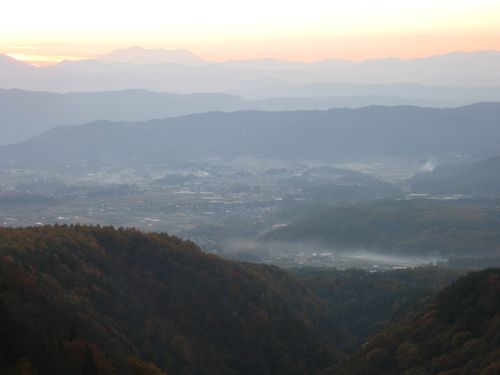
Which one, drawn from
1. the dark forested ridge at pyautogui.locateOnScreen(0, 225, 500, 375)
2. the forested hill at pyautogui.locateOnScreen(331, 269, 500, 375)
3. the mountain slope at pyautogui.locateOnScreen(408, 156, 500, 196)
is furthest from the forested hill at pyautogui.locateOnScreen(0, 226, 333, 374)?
the mountain slope at pyautogui.locateOnScreen(408, 156, 500, 196)

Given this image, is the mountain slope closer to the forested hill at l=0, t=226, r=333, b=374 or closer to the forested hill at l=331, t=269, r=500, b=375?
the forested hill at l=0, t=226, r=333, b=374

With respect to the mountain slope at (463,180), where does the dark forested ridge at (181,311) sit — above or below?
below

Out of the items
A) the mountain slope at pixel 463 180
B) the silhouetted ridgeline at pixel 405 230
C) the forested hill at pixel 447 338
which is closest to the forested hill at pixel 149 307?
the forested hill at pixel 447 338

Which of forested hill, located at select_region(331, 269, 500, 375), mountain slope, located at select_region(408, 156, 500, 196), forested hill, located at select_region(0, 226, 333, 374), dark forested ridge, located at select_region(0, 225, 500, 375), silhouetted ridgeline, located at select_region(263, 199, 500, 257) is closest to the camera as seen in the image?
dark forested ridge, located at select_region(0, 225, 500, 375)

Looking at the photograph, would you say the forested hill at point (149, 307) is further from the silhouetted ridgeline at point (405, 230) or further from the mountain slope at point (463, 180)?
the mountain slope at point (463, 180)

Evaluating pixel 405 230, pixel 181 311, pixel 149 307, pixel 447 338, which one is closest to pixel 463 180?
pixel 405 230

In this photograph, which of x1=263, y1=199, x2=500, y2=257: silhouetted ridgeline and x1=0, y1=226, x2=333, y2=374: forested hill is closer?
x1=0, y1=226, x2=333, y2=374: forested hill

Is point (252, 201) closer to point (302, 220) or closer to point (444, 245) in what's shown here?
point (302, 220)
